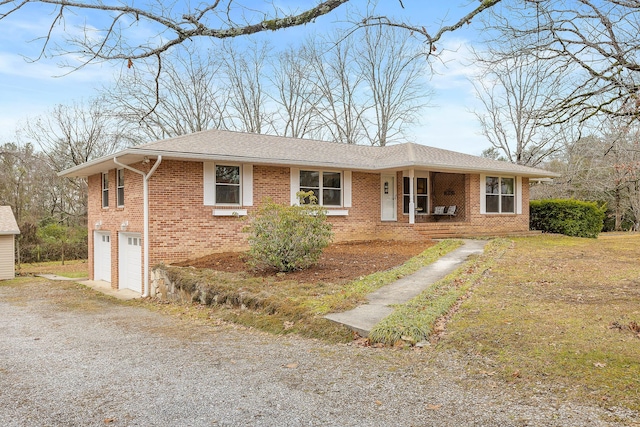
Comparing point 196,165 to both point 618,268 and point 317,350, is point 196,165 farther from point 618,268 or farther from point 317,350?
point 618,268

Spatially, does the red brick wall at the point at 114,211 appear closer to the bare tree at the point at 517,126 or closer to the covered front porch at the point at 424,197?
the covered front porch at the point at 424,197

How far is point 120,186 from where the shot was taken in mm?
15281

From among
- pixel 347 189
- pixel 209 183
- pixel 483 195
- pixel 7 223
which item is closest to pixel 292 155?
pixel 347 189

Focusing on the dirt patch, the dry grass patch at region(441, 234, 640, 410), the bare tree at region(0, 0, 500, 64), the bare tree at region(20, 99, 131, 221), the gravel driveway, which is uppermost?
the bare tree at region(20, 99, 131, 221)

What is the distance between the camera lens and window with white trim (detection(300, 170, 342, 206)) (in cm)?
1614

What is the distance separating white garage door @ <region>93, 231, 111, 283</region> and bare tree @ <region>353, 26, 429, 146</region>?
1963 centimetres

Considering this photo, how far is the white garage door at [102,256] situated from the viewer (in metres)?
17.1

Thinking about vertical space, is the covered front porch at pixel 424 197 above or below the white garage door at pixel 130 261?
above

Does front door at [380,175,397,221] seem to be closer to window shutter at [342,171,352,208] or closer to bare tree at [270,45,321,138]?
window shutter at [342,171,352,208]

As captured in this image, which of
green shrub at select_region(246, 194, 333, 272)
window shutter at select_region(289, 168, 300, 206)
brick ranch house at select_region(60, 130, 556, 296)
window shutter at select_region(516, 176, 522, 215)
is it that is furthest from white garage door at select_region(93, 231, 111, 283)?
window shutter at select_region(516, 176, 522, 215)

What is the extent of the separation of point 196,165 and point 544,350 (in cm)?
1092

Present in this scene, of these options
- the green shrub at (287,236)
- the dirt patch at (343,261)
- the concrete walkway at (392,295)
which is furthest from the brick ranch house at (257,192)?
the concrete walkway at (392,295)

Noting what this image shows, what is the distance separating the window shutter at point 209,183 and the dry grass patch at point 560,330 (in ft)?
26.5

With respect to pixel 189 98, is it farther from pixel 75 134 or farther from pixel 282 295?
pixel 282 295
